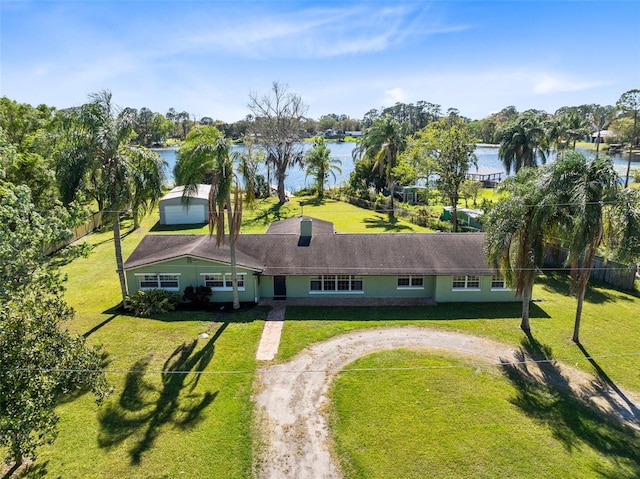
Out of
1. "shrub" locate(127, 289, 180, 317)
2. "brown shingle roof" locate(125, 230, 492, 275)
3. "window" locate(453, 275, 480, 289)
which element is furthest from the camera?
"window" locate(453, 275, 480, 289)

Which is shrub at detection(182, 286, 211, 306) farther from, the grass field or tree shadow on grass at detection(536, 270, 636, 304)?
tree shadow on grass at detection(536, 270, 636, 304)

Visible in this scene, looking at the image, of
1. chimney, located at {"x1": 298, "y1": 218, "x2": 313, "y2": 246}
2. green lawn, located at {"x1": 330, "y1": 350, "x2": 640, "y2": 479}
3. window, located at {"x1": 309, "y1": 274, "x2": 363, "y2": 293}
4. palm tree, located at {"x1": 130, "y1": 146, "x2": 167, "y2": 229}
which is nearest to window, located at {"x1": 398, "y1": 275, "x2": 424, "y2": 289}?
window, located at {"x1": 309, "y1": 274, "x2": 363, "y2": 293}

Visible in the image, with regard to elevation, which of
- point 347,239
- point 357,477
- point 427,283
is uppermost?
point 347,239

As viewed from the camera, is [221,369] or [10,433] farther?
[221,369]

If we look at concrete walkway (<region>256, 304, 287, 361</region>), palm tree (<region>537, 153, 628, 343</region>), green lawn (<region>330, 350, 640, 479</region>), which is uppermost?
palm tree (<region>537, 153, 628, 343</region>)

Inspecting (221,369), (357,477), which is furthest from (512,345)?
(221,369)

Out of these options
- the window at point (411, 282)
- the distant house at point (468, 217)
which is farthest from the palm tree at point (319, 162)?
the window at point (411, 282)

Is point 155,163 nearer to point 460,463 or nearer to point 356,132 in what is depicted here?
point 460,463
